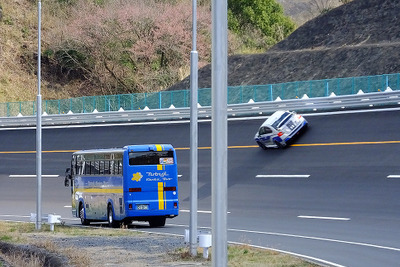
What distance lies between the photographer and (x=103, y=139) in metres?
56.6

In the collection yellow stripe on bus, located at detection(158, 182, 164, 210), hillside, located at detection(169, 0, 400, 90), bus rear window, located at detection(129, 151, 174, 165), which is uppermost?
hillside, located at detection(169, 0, 400, 90)

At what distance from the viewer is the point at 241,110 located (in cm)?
5303

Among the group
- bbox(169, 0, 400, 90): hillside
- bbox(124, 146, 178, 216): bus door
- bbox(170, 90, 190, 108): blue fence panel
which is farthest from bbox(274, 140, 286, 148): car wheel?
bbox(169, 0, 400, 90): hillside

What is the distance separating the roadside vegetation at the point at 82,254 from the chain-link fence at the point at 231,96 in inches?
1051

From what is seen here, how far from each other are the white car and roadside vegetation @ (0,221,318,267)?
15819 mm

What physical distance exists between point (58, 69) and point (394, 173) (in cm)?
6360

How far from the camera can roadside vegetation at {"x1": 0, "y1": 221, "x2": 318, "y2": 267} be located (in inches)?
754

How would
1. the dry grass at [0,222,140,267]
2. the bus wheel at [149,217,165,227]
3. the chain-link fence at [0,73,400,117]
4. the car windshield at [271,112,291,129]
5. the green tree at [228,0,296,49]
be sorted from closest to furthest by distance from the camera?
1. the dry grass at [0,222,140,267]
2. the bus wheel at [149,217,165,227]
3. the car windshield at [271,112,291,129]
4. the chain-link fence at [0,73,400,117]
5. the green tree at [228,0,296,49]

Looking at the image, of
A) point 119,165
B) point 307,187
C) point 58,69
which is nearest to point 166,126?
point 307,187

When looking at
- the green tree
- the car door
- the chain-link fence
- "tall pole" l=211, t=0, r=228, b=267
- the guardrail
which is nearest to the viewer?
"tall pole" l=211, t=0, r=228, b=267

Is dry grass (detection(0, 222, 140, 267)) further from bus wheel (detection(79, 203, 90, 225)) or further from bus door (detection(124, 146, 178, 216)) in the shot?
bus wheel (detection(79, 203, 90, 225))

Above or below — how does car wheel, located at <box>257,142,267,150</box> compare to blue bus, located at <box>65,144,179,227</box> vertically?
above

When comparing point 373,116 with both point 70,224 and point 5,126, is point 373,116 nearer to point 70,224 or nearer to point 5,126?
point 70,224

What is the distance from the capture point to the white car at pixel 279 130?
4425 cm
